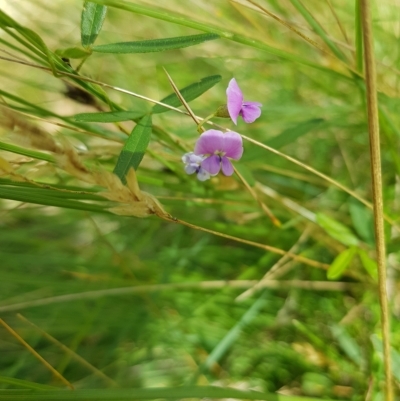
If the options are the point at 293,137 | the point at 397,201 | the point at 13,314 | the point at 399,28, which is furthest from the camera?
the point at 399,28

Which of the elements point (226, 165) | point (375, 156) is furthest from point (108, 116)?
point (375, 156)

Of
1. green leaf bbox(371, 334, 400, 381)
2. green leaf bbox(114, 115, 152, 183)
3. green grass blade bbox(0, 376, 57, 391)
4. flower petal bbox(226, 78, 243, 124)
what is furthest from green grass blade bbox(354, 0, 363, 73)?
green grass blade bbox(0, 376, 57, 391)

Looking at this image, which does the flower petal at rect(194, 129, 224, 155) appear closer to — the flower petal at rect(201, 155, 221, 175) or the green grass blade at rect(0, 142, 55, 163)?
the flower petal at rect(201, 155, 221, 175)

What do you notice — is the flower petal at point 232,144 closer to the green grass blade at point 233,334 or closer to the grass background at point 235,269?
the grass background at point 235,269

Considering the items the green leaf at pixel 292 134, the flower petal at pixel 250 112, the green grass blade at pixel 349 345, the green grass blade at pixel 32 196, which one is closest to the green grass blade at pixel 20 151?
the green grass blade at pixel 32 196

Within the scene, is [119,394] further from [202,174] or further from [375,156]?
[375,156]

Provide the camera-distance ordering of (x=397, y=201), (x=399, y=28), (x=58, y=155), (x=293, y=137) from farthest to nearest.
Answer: (x=399, y=28) < (x=397, y=201) < (x=293, y=137) < (x=58, y=155)

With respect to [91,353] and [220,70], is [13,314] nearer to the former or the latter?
[91,353]

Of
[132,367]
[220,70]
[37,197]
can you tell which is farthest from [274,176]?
[37,197]
